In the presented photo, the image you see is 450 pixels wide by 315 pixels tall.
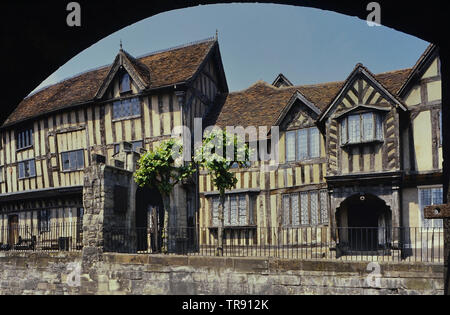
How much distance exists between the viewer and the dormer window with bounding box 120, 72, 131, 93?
20.5 metres

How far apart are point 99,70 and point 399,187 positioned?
56.2ft

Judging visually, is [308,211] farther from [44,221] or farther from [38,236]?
[38,236]

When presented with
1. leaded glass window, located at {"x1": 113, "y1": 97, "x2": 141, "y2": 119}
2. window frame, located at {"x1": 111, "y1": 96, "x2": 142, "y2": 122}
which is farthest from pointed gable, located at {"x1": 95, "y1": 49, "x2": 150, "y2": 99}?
leaded glass window, located at {"x1": 113, "y1": 97, "x2": 141, "y2": 119}

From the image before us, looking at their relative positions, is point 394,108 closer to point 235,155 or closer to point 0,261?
point 235,155

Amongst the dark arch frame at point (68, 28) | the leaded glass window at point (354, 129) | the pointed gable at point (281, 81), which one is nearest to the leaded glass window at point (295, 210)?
the leaded glass window at point (354, 129)

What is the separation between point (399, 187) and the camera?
15375 millimetres

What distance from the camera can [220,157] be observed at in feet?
49.4

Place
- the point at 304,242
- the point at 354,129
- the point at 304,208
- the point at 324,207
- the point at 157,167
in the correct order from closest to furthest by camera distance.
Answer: the point at 157,167 → the point at 354,129 → the point at 324,207 → the point at 304,242 → the point at 304,208

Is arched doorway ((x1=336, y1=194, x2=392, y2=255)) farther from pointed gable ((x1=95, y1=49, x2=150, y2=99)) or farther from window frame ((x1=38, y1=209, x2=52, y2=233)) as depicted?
window frame ((x1=38, y1=209, x2=52, y2=233))

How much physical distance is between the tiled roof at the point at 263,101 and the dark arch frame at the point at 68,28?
1550 cm

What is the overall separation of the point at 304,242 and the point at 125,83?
10848 mm

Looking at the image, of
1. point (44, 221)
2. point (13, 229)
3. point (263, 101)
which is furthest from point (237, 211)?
point (13, 229)

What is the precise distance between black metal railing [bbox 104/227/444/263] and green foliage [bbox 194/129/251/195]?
95.7 inches
